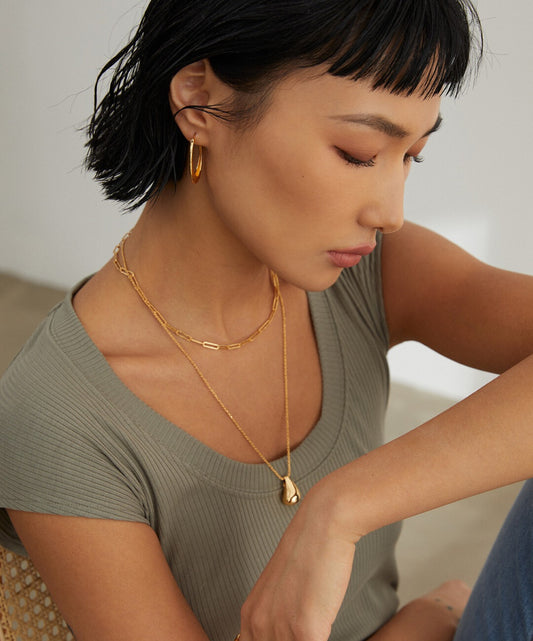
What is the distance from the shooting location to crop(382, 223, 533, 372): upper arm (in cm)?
111

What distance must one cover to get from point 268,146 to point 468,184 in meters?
1.75

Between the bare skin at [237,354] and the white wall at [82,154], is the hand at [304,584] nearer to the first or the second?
the bare skin at [237,354]

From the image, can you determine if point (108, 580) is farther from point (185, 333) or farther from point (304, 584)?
point (185, 333)

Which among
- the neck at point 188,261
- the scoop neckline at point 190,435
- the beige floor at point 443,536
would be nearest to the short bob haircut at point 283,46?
the neck at point 188,261

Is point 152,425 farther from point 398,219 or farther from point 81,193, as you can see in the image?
point 81,193

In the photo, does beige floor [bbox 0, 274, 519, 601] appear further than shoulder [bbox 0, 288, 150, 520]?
Yes

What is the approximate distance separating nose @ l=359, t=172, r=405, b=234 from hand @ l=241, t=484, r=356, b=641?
0.96 feet

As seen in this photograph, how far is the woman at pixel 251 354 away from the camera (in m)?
0.83

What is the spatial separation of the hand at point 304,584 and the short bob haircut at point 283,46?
1.34 feet

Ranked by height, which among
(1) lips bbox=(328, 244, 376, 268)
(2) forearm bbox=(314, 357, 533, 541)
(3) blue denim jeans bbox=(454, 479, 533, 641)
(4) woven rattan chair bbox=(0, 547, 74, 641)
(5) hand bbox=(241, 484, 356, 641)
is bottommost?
(4) woven rattan chair bbox=(0, 547, 74, 641)

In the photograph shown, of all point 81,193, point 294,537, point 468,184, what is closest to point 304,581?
point 294,537

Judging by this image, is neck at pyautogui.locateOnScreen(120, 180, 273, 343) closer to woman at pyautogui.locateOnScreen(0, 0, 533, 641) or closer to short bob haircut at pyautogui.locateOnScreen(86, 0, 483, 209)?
woman at pyautogui.locateOnScreen(0, 0, 533, 641)

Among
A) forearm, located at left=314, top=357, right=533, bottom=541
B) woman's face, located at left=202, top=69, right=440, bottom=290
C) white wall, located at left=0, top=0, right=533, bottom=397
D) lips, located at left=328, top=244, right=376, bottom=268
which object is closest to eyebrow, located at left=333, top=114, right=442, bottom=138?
woman's face, located at left=202, top=69, right=440, bottom=290

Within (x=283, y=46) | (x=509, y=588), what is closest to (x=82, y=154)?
(x=283, y=46)
